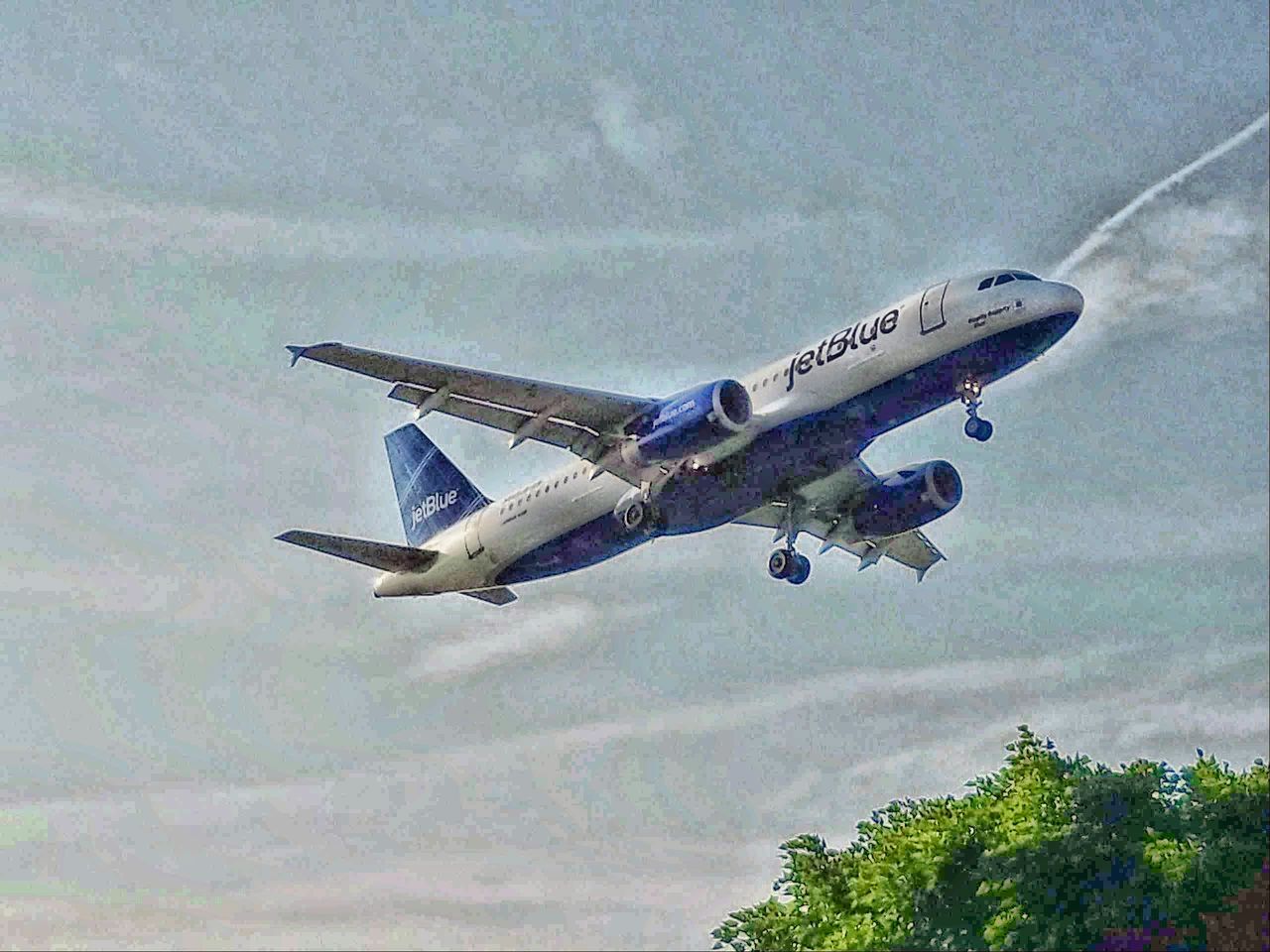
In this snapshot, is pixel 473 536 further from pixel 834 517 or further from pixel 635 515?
pixel 834 517

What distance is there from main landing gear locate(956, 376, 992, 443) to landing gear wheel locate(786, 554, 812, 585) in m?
5.19

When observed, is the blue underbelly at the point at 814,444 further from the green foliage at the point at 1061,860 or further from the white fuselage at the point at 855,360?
the green foliage at the point at 1061,860

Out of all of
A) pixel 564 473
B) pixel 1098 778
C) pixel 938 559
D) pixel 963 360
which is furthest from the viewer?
pixel 938 559

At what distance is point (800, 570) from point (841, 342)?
515 cm

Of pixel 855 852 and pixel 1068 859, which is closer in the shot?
pixel 1068 859

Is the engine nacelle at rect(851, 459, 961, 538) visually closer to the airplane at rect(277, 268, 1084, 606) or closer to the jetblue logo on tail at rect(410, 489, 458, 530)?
the airplane at rect(277, 268, 1084, 606)

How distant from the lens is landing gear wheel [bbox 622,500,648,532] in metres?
31.7

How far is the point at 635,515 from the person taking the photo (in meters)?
31.8

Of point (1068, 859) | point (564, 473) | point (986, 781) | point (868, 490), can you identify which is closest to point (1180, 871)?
point (1068, 859)

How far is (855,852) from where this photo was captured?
3534cm

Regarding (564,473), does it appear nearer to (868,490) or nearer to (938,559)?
(868,490)

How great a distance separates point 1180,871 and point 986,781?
4803mm

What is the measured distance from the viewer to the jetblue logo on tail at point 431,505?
3891 cm

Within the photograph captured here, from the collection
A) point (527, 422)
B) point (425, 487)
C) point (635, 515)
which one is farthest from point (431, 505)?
point (635, 515)
